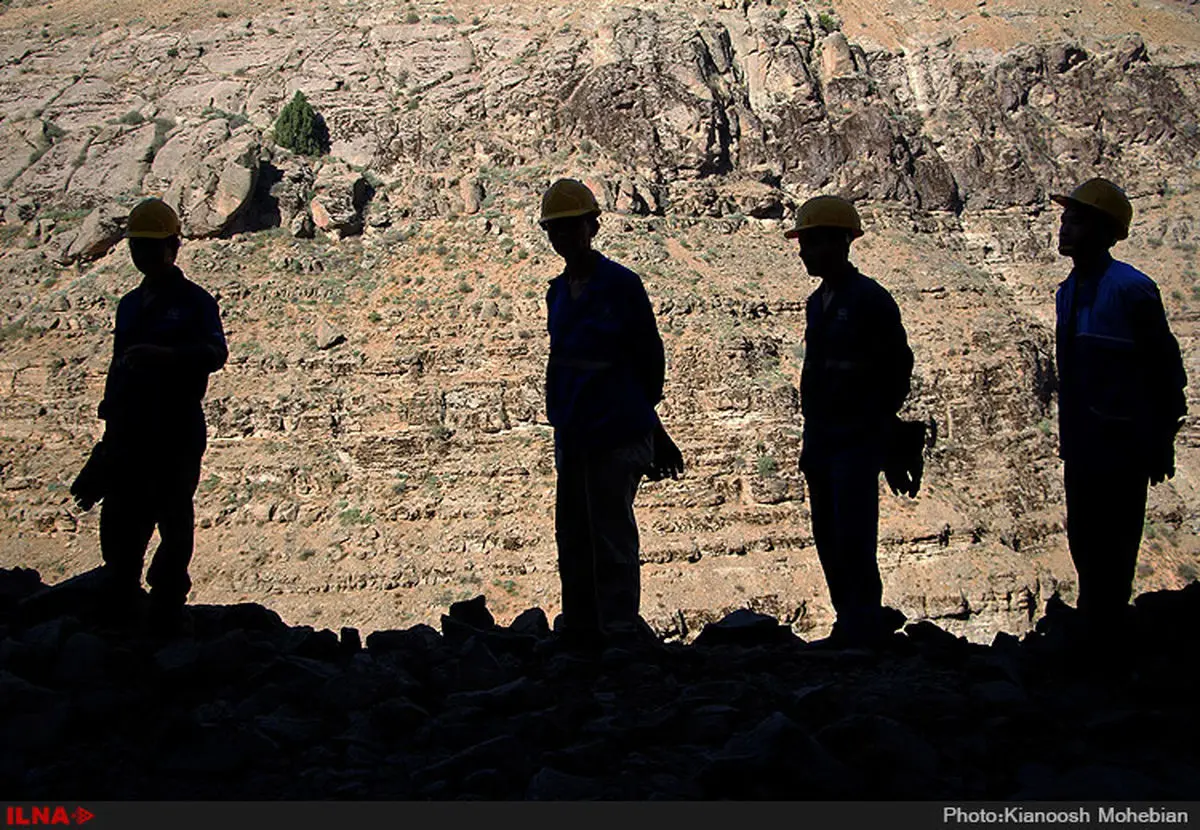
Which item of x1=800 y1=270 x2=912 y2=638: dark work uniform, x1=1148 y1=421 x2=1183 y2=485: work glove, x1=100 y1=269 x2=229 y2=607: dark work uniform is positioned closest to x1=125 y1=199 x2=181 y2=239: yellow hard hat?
x1=100 y1=269 x2=229 y2=607: dark work uniform

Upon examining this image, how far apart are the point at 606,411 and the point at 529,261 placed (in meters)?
22.1

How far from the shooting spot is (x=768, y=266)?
28.7 meters

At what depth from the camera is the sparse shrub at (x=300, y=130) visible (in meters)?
31.9

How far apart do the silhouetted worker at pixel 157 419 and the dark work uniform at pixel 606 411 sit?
1.78 m

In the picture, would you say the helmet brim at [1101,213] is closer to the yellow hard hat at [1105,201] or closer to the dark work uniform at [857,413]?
the yellow hard hat at [1105,201]

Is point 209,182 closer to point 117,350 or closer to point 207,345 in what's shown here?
point 117,350

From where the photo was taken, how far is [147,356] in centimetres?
572

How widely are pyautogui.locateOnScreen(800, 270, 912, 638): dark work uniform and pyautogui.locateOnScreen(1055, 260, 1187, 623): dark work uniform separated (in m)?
0.89

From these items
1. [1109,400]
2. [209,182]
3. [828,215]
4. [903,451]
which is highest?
[209,182]

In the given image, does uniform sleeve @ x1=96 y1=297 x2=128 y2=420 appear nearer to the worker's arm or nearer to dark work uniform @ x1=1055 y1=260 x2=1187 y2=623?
dark work uniform @ x1=1055 y1=260 x2=1187 y2=623

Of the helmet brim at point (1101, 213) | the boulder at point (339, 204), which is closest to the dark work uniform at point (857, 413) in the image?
the helmet brim at point (1101, 213)

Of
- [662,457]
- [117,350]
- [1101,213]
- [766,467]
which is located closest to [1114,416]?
[1101,213]

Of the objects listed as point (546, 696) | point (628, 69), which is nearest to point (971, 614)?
point (628, 69)
